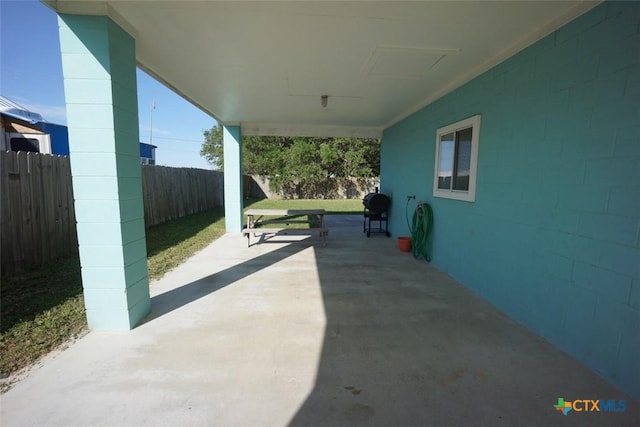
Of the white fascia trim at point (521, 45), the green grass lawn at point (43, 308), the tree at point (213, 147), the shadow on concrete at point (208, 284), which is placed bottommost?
the shadow on concrete at point (208, 284)

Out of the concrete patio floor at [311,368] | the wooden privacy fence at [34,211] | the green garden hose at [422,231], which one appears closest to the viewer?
the concrete patio floor at [311,368]

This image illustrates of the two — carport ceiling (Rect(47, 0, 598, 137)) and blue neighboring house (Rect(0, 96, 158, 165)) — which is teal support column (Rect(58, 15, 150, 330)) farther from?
blue neighboring house (Rect(0, 96, 158, 165))

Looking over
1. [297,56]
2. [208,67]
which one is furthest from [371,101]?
[208,67]

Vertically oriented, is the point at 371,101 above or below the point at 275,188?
above

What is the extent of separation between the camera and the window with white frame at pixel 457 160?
3.84 metres

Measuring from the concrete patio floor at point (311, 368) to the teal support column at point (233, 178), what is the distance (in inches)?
157

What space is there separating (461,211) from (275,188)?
1599cm

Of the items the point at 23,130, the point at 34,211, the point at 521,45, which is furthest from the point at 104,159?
the point at 23,130

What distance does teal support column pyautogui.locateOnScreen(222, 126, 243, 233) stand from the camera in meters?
7.47

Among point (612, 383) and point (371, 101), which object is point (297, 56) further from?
point (612, 383)

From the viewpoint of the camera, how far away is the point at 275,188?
19.2 m

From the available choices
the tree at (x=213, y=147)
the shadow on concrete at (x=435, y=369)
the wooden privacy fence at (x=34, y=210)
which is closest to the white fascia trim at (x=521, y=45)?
the shadow on concrete at (x=435, y=369)

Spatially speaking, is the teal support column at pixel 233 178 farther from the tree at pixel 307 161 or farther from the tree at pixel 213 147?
the tree at pixel 213 147

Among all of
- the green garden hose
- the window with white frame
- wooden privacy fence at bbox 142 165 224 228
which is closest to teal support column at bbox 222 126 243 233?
wooden privacy fence at bbox 142 165 224 228
